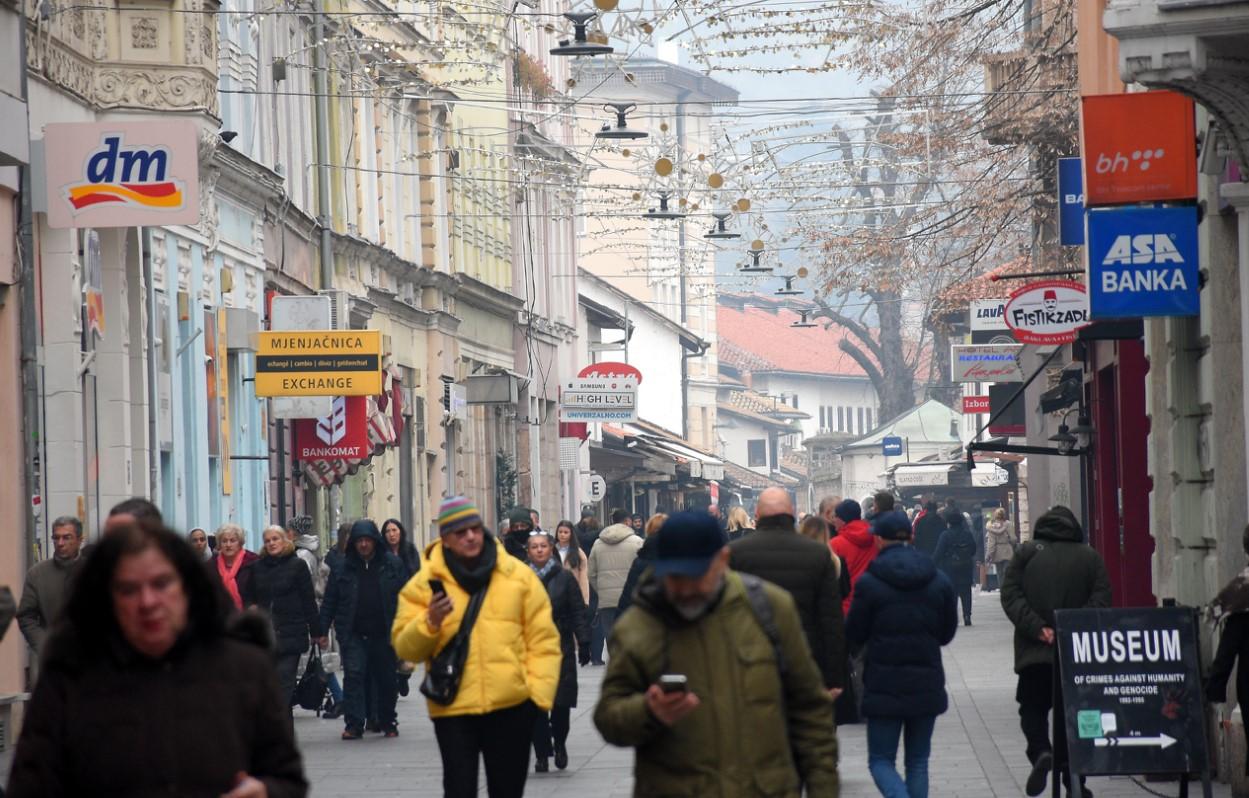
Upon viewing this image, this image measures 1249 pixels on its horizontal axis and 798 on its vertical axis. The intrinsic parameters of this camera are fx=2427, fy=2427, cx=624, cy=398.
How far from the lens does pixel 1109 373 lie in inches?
942

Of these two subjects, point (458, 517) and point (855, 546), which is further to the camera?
point (855, 546)

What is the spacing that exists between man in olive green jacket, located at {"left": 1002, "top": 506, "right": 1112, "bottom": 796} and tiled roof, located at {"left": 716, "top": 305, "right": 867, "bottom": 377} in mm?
126183

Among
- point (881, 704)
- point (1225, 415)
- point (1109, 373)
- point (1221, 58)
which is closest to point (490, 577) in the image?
point (881, 704)

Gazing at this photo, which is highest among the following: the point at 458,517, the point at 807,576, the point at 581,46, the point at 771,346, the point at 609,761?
the point at 771,346

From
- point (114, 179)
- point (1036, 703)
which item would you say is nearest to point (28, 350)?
point (114, 179)

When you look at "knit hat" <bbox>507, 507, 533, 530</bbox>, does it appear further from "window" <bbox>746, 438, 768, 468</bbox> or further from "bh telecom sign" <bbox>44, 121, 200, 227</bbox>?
"window" <bbox>746, 438, 768, 468</bbox>

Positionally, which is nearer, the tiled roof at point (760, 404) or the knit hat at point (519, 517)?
the knit hat at point (519, 517)

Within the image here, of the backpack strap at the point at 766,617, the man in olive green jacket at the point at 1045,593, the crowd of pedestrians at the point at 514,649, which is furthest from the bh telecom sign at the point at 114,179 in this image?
the backpack strap at the point at 766,617

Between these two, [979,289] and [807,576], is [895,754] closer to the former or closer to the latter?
[807,576]

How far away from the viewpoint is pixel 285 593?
17.8 meters

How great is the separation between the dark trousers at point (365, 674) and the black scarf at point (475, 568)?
28.4 ft

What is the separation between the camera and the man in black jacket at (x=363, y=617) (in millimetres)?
18719

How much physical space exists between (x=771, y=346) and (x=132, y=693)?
14273cm

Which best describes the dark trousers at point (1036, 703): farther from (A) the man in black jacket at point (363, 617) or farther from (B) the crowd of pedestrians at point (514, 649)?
(A) the man in black jacket at point (363, 617)
